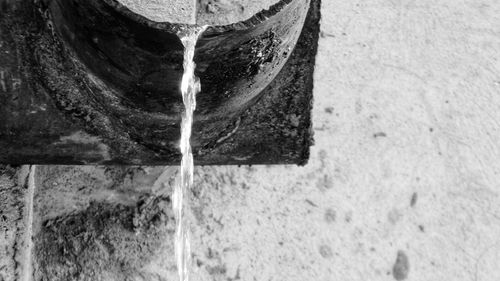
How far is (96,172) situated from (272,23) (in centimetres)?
71

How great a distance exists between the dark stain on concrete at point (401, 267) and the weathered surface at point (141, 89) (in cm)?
42

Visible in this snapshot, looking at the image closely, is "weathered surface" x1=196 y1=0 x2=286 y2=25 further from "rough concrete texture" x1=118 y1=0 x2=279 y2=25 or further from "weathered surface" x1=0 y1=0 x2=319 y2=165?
"weathered surface" x1=0 y1=0 x2=319 y2=165

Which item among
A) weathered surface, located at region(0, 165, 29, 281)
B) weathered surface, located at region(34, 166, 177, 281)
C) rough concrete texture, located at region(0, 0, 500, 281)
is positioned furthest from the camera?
rough concrete texture, located at region(0, 0, 500, 281)

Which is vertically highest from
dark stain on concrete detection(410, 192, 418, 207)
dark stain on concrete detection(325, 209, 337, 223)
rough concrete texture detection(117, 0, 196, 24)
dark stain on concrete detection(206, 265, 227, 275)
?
rough concrete texture detection(117, 0, 196, 24)

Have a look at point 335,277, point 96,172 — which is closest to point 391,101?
point 335,277

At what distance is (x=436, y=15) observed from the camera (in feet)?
6.75

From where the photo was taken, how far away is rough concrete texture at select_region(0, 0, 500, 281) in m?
1.60

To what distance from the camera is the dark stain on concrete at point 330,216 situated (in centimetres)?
165

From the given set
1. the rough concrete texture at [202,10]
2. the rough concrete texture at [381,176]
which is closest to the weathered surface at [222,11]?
the rough concrete texture at [202,10]

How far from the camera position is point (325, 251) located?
1611 mm

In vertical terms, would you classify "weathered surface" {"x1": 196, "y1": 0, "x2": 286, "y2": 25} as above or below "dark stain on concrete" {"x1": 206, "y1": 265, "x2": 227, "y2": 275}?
above

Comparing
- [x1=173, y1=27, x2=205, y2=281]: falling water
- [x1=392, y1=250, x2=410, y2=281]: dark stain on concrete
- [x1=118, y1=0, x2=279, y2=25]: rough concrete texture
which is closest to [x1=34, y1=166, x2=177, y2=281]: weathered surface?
[x1=173, y1=27, x2=205, y2=281]: falling water

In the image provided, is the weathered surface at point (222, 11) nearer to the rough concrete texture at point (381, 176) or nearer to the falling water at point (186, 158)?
the rough concrete texture at point (381, 176)

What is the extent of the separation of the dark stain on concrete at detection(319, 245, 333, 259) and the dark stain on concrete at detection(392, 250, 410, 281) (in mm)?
160
